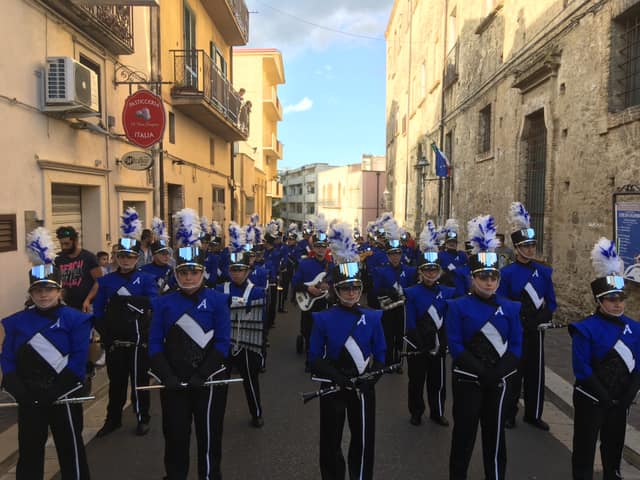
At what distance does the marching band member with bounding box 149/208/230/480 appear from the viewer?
3.95 meters

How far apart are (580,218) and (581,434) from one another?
6251mm

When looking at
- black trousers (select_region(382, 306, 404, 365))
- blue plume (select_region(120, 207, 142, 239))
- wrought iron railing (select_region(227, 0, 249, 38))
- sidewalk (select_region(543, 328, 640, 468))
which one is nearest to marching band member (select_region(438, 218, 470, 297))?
black trousers (select_region(382, 306, 404, 365))

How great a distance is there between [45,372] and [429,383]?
3943mm

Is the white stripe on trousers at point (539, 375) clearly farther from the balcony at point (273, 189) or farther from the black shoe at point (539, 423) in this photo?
the balcony at point (273, 189)

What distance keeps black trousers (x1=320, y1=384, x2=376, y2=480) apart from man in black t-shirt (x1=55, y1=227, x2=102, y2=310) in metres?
3.88

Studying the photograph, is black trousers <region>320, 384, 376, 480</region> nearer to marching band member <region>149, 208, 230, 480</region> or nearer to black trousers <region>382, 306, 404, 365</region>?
marching band member <region>149, 208, 230, 480</region>

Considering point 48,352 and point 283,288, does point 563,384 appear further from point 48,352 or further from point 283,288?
point 283,288

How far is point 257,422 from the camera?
5508 mm

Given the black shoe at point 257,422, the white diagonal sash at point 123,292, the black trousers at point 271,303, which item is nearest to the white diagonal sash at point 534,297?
the black shoe at point 257,422

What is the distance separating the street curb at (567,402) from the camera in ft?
15.8

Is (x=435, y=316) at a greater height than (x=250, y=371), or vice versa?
(x=435, y=316)

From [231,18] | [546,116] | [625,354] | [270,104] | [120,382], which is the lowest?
[120,382]

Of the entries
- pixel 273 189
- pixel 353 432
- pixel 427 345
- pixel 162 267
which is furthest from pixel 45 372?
pixel 273 189

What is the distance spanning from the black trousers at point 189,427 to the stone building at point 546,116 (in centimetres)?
662
